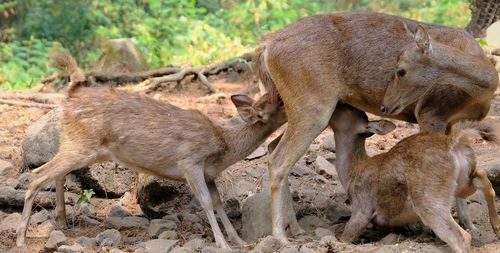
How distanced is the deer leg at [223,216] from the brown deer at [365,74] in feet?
1.07

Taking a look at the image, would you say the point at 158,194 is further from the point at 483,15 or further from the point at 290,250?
the point at 483,15

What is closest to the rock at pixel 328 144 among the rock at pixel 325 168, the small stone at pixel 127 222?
the rock at pixel 325 168

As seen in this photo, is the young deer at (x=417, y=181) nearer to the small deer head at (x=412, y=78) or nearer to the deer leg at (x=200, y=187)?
the small deer head at (x=412, y=78)

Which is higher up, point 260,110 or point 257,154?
point 260,110

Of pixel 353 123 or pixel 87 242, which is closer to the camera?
pixel 87 242

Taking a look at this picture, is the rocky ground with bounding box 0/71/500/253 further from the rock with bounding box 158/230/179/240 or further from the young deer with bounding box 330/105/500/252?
the young deer with bounding box 330/105/500/252

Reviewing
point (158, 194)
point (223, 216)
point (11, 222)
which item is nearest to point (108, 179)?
point (158, 194)

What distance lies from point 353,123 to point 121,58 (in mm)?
7103

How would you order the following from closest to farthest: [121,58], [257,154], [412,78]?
1. [412,78]
2. [257,154]
3. [121,58]

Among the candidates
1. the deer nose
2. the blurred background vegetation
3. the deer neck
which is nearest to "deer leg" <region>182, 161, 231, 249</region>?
the deer neck

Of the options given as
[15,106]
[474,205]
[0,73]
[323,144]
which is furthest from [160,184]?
[0,73]

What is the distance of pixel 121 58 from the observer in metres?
14.0

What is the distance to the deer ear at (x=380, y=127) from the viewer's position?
7.32 meters

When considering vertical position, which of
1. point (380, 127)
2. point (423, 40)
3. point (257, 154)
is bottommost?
point (257, 154)
